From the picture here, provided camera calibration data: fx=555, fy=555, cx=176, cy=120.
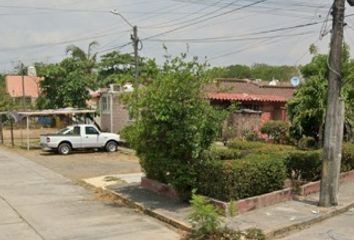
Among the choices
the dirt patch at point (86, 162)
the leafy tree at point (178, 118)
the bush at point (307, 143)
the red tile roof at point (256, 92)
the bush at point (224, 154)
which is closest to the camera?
the leafy tree at point (178, 118)

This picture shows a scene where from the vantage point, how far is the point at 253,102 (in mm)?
34438

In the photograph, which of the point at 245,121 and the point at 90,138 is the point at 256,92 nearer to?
the point at 245,121

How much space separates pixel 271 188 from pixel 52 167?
12.1m

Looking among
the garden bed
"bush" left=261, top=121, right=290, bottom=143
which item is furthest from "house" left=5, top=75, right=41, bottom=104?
the garden bed

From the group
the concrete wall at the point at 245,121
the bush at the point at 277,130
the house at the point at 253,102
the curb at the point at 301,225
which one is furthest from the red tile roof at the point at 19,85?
the curb at the point at 301,225

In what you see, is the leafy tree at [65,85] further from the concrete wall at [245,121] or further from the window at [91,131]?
the concrete wall at [245,121]

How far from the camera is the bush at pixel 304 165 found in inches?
573

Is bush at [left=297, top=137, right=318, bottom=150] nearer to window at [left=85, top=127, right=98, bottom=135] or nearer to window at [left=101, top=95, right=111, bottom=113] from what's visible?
window at [left=85, top=127, right=98, bottom=135]

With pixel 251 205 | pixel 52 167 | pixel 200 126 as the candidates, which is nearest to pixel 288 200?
pixel 251 205

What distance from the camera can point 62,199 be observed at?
14633mm

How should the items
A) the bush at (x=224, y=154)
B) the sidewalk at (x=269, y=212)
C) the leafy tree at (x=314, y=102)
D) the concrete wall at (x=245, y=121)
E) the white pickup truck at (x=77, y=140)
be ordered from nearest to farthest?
the sidewalk at (x=269, y=212) < the bush at (x=224, y=154) < the leafy tree at (x=314, y=102) < the white pickup truck at (x=77, y=140) < the concrete wall at (x=245, y=121)

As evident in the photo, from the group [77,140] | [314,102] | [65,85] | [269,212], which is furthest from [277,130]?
[65,85]

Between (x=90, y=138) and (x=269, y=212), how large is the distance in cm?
1816

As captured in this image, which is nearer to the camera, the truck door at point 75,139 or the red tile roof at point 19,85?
the truck door at point 75,139
